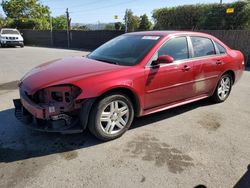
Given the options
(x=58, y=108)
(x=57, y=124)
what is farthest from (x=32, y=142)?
(x=58, y=108)

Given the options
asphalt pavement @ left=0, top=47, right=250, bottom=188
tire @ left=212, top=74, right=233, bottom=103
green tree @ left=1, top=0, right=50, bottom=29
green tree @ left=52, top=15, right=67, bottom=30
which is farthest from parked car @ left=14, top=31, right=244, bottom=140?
green tree @ left=52, top=15, right=67, bottom=30

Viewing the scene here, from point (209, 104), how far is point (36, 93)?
3810 mm

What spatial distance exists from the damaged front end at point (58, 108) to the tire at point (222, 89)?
10.7ft

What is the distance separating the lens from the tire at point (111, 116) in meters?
3.43

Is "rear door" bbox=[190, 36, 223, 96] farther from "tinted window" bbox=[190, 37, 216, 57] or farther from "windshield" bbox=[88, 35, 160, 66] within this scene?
"windshield" bbox=[88, 35, 160, 66]

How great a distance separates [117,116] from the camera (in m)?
3.71

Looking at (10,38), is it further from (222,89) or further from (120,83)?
(120,83)

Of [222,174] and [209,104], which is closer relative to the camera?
[222,174]

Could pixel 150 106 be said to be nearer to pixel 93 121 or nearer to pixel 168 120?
pixel 168 120

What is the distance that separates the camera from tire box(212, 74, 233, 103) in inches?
212

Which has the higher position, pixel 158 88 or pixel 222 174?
pixel 158 88

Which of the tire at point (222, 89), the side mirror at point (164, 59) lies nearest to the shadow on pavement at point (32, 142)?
the side mirror at point (164, 59)

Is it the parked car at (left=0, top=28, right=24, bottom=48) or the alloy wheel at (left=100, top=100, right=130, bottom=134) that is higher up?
the parked car at (left=0, top=28, right=24, bottom=48)

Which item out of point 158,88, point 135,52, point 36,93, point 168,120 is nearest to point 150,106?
point 158,88
